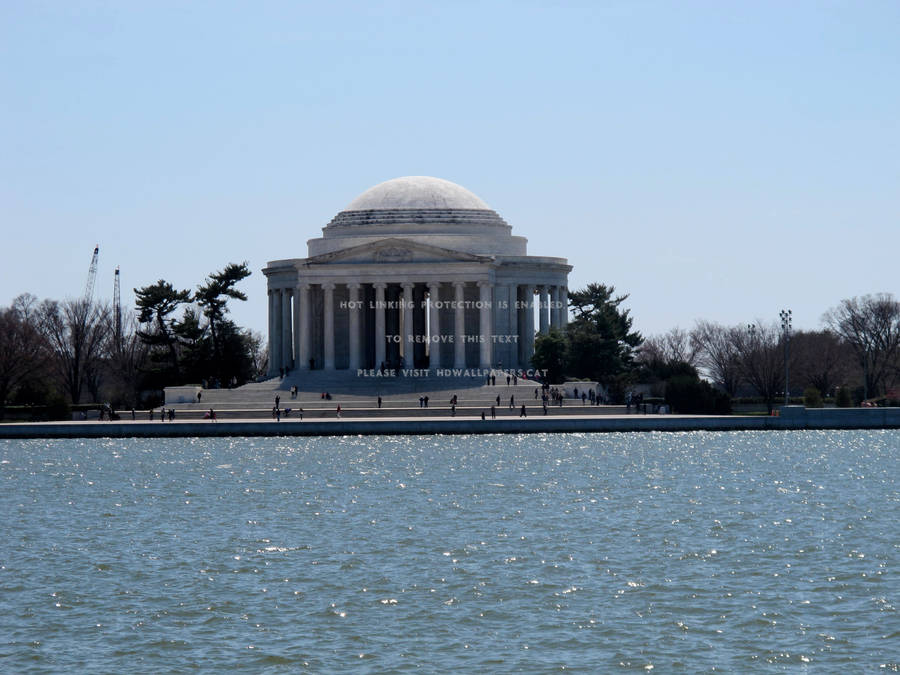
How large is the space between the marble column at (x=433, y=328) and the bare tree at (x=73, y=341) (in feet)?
88.2

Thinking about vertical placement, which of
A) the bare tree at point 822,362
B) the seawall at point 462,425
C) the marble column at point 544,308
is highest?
the marble column at point 544,308

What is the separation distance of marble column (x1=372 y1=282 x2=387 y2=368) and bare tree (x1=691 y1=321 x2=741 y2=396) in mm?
31333

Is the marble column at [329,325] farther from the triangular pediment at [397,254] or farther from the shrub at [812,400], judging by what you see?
the shrub at [812,400]

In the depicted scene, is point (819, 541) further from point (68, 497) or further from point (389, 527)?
point (68, 497)

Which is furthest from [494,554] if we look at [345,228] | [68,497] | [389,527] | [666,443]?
[345,228]

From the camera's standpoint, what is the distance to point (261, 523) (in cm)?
4706

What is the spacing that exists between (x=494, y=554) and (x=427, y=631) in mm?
9457

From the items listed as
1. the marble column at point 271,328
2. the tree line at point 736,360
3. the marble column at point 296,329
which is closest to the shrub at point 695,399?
the tree line at point 736,360

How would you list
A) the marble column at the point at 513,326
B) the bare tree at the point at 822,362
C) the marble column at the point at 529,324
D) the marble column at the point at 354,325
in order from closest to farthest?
the marble column at the point at 354,325
the marble column at the point at 513,326
the marble column at the point at 529,324
the bare tree at the point at 822,362

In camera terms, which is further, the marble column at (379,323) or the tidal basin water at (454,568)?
the marble column at (379,323)

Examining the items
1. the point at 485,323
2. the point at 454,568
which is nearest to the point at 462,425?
the point at 485,323

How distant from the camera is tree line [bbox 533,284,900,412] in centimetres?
11019

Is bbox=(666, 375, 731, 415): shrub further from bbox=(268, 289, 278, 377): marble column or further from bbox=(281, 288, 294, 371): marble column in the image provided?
bbox=(268, 289, 278, 377): marble column

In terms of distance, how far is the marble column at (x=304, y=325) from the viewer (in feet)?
385
